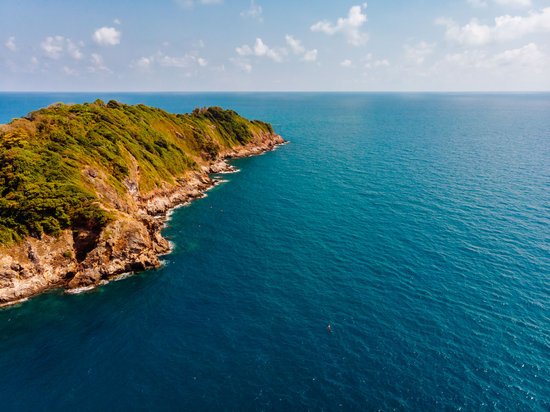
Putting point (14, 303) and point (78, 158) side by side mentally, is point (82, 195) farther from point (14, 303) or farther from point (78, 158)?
point (14, 303)

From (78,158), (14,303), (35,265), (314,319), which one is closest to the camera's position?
(314,319)

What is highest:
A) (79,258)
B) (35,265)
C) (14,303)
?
(35,265)

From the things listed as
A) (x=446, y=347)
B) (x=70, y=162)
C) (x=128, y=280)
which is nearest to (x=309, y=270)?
(x=446, y=347)

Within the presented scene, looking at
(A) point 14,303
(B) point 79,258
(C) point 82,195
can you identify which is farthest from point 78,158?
(A) point 14,303

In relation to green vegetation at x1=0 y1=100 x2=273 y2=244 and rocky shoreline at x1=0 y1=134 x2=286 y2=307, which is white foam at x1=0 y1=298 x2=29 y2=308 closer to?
rocky shoreline at x1=0 y1=134 x2=286 y2=307

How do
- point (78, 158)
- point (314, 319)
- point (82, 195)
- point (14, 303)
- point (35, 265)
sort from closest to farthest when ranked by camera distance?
point (314, 319) < point (14, 303) < point (35, 265) < point (82, 195) < point (78, 158)

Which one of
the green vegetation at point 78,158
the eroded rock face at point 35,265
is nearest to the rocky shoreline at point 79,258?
the eroded rock face at point 35,265

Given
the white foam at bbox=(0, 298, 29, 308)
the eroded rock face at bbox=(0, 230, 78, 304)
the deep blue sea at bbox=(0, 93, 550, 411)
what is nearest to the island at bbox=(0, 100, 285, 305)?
the eroded rock face at bbox=(0, 230, 78, 304)

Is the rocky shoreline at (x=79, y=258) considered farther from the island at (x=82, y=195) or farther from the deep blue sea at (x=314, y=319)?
the deep blue sea at (x=314, y=319)
